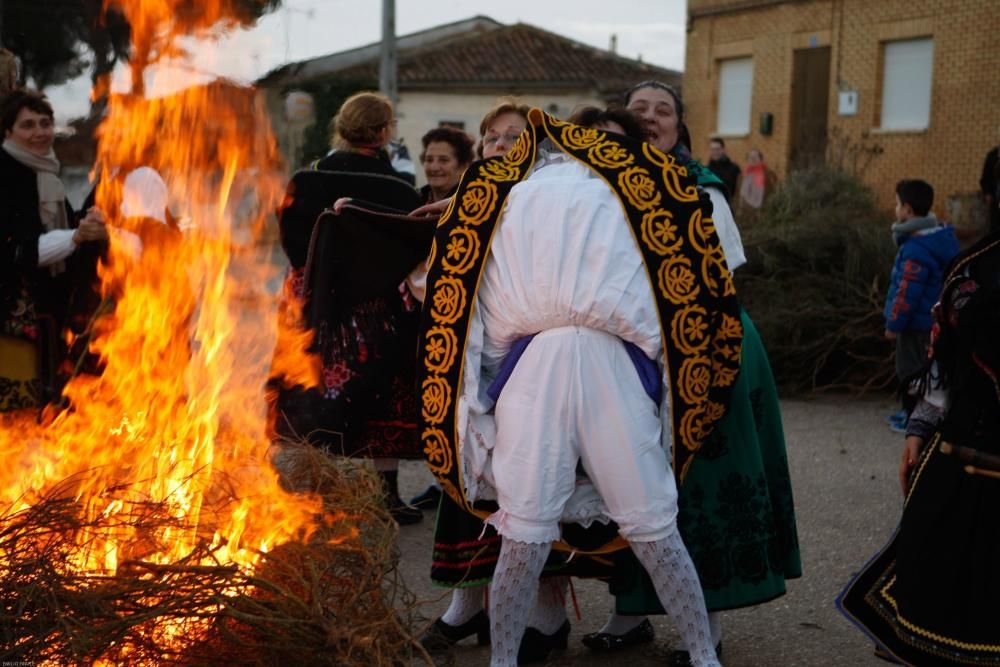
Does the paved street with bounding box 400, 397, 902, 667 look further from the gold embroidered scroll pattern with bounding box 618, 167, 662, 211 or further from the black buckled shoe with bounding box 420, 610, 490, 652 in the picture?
the gold embroidered scroll pattern with bounding box 618, 167, 662, 211

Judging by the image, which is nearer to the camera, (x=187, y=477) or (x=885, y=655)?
(x=187, y=477)

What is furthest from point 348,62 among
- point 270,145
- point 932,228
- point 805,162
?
point 270,145

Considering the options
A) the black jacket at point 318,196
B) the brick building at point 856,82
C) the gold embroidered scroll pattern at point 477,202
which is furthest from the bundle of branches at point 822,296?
the brick building at point 856,82

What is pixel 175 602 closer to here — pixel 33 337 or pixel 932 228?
pixel 33 337

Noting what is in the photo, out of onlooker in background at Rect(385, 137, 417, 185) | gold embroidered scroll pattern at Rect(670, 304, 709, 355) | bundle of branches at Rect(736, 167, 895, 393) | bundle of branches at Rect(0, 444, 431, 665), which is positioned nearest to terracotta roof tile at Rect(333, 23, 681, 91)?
bundle of branches at Rect(736, 167, 895, 393)

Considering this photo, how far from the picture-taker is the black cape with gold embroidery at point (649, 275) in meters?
3.79

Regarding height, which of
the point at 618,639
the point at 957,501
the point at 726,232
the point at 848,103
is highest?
the point at 848,103

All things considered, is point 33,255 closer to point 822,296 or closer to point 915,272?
point 915,272

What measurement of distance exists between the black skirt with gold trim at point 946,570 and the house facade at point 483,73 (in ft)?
113

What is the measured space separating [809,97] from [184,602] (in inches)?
948

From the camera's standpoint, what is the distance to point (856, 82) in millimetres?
24047

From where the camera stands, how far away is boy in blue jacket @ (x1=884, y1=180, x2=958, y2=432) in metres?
A: 8.45

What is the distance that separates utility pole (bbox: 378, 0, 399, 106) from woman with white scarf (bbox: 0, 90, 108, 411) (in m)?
16.8

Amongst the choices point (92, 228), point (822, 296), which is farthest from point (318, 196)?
point (822, 296)
